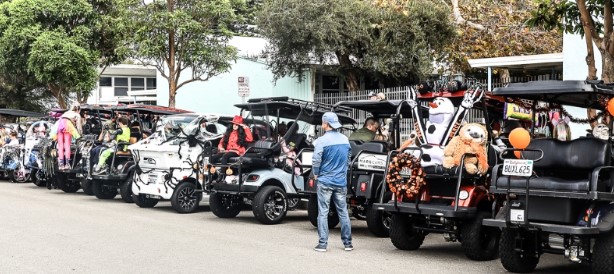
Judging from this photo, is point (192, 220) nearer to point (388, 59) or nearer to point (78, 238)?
point (78, 238)

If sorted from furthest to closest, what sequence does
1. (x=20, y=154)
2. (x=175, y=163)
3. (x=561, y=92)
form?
(x=20, y=154) → (x=175, y=163) → (x=561, y=92)

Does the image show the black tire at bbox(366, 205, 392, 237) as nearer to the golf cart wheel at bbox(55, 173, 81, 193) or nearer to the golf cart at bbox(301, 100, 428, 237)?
the golf cart at bbox(301, 100, 428, 237)

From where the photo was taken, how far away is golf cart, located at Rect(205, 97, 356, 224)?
49.4 feet

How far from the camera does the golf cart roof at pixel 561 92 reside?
9.48m

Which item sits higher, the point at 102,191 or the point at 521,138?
the point at 521,138

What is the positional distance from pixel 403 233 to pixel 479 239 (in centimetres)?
117

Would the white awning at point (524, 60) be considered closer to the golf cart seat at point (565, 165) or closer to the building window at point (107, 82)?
the golf cart seat at point (565, 165)

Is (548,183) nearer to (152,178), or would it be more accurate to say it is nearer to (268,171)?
(268,171)

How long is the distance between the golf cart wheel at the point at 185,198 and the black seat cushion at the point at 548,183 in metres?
8.17

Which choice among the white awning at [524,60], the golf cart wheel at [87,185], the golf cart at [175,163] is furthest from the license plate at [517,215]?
the golf cart wheel at [87,185]

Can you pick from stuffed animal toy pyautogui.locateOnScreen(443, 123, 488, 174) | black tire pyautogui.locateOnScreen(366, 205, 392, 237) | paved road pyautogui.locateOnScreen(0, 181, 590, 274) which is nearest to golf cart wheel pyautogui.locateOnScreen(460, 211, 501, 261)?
paved road pyautogui.locateOnScreen(0, 181, 590, 274)

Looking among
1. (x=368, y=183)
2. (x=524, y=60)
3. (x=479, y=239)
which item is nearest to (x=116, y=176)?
(x=368, y=183)

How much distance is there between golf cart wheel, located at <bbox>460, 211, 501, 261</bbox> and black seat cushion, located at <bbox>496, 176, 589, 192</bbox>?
1.17 metres

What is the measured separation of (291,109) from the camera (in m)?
16.0
